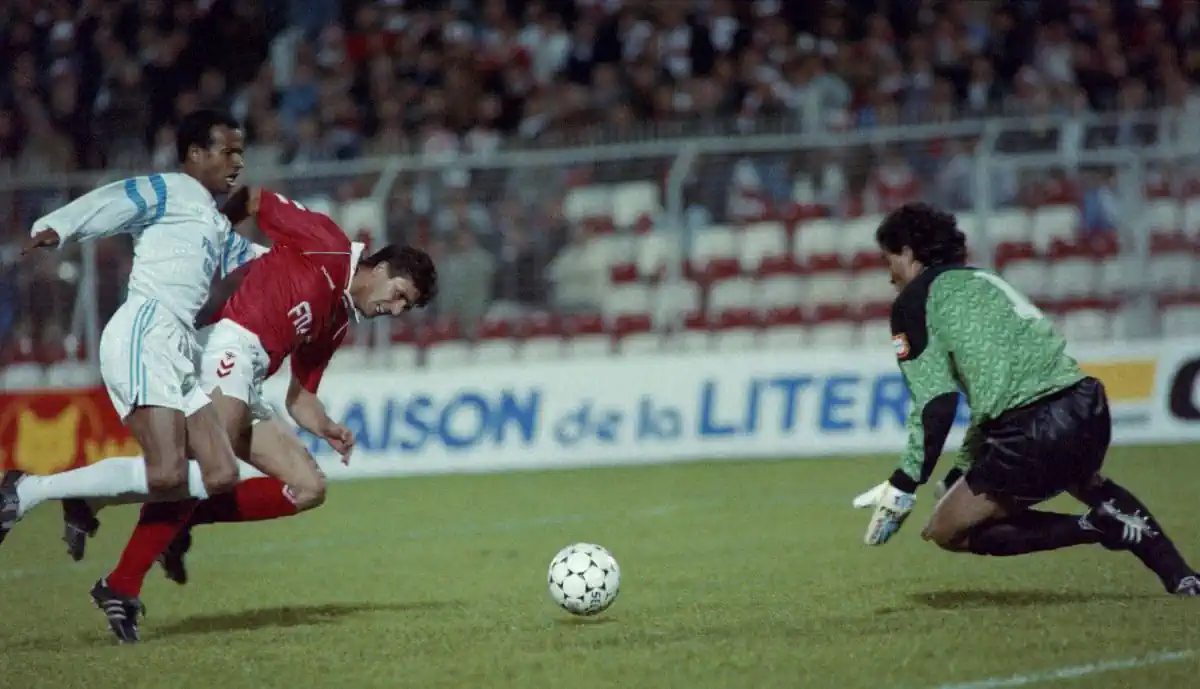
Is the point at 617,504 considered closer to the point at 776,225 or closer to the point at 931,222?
the point at 776,225

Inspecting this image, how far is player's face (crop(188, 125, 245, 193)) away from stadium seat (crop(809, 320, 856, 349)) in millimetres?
8030

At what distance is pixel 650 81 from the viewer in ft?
56.9

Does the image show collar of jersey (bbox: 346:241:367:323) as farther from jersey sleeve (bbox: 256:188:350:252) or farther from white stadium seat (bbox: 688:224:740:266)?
white stadium seat (bbox: 688:224:740:266)

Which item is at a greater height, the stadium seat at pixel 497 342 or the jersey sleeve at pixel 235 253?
the jersey sleeve at pixel 235 253

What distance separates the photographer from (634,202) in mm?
15086

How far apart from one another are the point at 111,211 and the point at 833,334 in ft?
28.5

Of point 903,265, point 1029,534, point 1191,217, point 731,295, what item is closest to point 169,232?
point 903,265

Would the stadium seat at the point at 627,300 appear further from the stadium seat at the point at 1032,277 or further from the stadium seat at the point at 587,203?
the stadium seat at the point at 1032,277

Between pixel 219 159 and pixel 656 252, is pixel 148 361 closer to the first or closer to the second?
pixel 219 159

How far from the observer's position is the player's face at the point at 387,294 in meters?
7.54

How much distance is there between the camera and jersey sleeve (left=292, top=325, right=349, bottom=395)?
7992 millimetres

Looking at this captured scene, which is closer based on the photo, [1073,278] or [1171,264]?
[1171,264]


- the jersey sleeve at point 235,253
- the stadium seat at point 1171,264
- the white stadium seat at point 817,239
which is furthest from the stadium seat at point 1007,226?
the jersey sleeve at point 235,253

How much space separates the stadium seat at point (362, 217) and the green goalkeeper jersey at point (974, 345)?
28.9 ft
